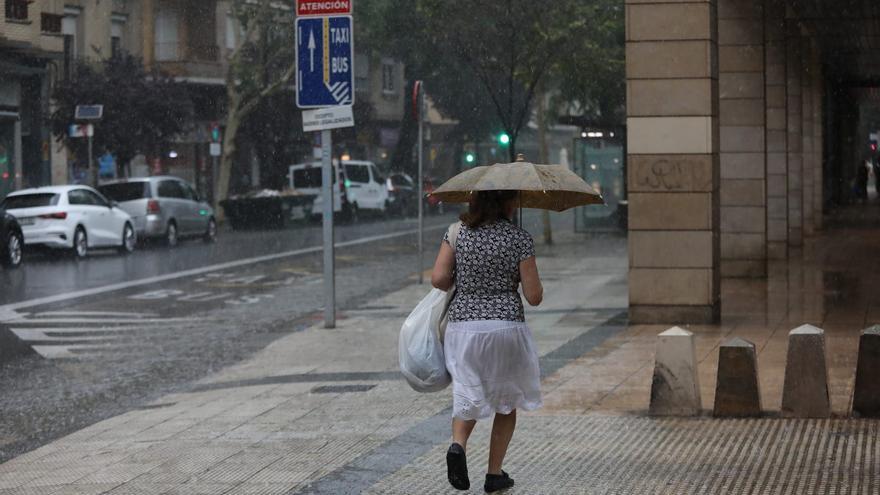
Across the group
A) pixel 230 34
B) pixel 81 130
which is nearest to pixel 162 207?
pixel 81 130

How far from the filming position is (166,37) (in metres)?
51.5

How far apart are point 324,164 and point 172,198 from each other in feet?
66.7

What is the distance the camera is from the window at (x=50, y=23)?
1606 inches

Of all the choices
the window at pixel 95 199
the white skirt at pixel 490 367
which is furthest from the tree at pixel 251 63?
the white skirt at pixel 490 367

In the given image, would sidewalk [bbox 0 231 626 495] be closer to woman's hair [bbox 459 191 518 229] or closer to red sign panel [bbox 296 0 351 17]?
woman's hair [bbox 459 191 518 229]

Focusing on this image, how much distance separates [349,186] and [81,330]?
3330 centimetres

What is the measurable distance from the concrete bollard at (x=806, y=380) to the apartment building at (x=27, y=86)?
3243 centimetres

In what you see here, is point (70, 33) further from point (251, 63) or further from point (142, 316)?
point (142, 316)

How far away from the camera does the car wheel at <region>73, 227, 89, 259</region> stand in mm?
29750

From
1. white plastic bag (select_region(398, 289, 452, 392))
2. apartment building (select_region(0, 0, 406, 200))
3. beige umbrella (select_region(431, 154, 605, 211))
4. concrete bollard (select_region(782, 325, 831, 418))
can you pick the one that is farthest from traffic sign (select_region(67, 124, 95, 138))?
white plastic bag (select_region(398, 289, 452, 392))

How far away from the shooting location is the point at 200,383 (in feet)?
41.6

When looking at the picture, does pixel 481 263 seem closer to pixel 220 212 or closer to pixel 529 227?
pixel 529 227

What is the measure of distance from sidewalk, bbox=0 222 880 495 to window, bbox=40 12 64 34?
1111 inches

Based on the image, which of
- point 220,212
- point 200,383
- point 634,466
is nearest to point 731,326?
point 200,383
